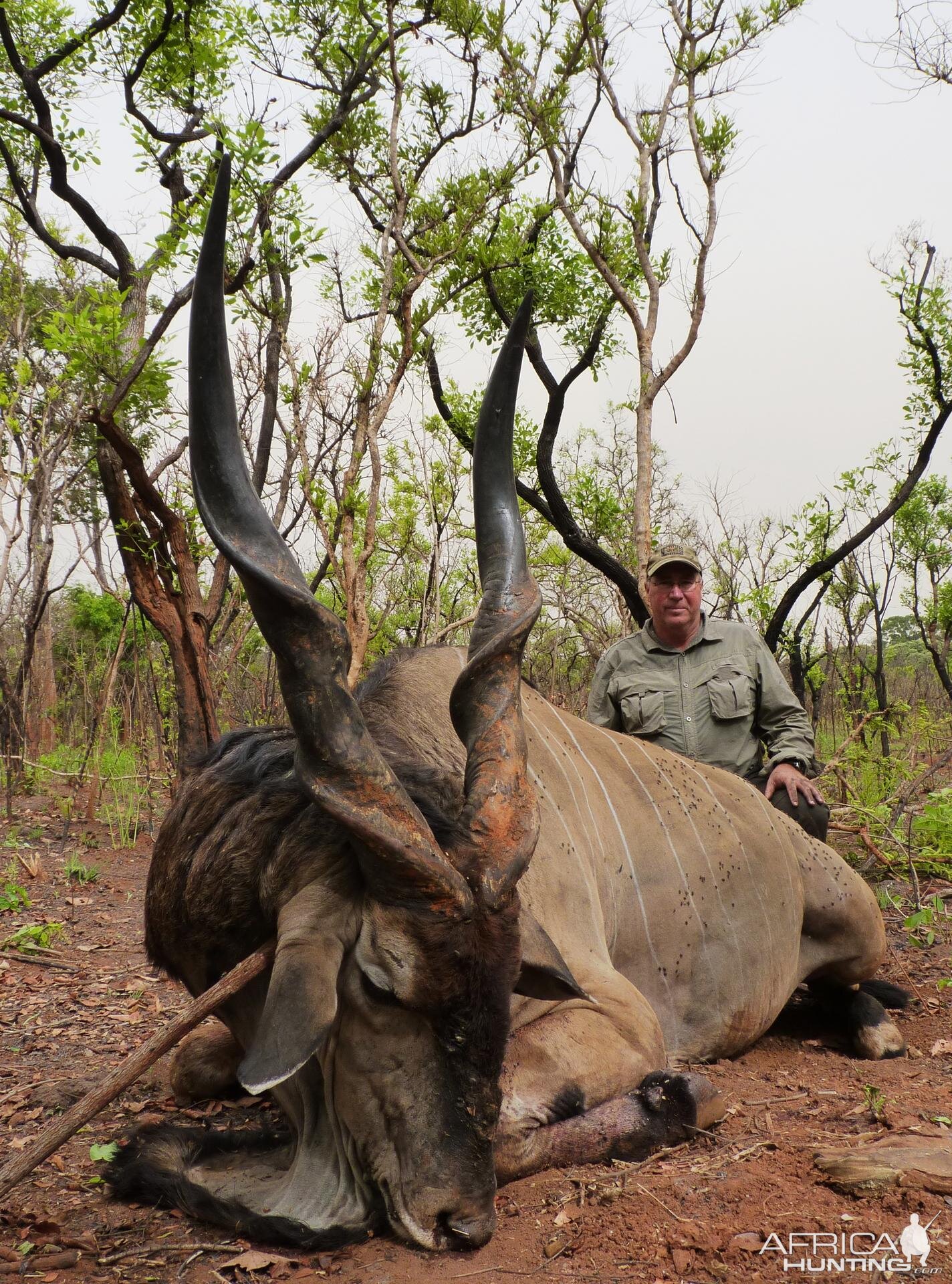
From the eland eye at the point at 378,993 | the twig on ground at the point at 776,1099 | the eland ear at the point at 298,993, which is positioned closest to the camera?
the eland ear at the point at 298,993

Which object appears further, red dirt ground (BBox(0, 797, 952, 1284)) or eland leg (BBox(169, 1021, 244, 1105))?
eland leg (BBox(169, 1021, 244, 1105))

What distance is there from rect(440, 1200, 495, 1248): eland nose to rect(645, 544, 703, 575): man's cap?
131 inches

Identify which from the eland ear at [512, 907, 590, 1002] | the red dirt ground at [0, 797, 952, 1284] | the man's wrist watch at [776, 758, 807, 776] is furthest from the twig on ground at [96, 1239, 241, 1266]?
the man's wrist watch at [776, 758, 807, 776]

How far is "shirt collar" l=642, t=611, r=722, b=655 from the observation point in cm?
510

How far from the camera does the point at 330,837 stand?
239cm

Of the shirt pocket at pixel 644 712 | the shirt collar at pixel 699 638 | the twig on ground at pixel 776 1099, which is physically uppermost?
the shirt collar at pixel 699 638

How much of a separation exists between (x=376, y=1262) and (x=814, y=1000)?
2932mm

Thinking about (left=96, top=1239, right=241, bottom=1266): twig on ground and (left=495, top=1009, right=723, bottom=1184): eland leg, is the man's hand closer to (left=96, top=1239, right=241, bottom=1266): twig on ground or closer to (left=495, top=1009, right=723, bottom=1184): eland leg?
(left=495, top=1009, right=723, bottom=1184): eland leg

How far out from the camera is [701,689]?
500cm

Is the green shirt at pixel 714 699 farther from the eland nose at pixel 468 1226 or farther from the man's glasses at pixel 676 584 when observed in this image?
the eland nose at pixel 468 1226

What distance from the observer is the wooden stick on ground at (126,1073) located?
6.44ft

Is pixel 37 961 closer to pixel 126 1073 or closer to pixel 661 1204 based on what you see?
pixel 126 1073

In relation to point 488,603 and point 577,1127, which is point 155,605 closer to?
point 488,603

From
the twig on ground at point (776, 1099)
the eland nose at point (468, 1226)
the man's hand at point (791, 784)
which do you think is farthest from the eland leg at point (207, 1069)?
the man's hand at point (791, 784)
